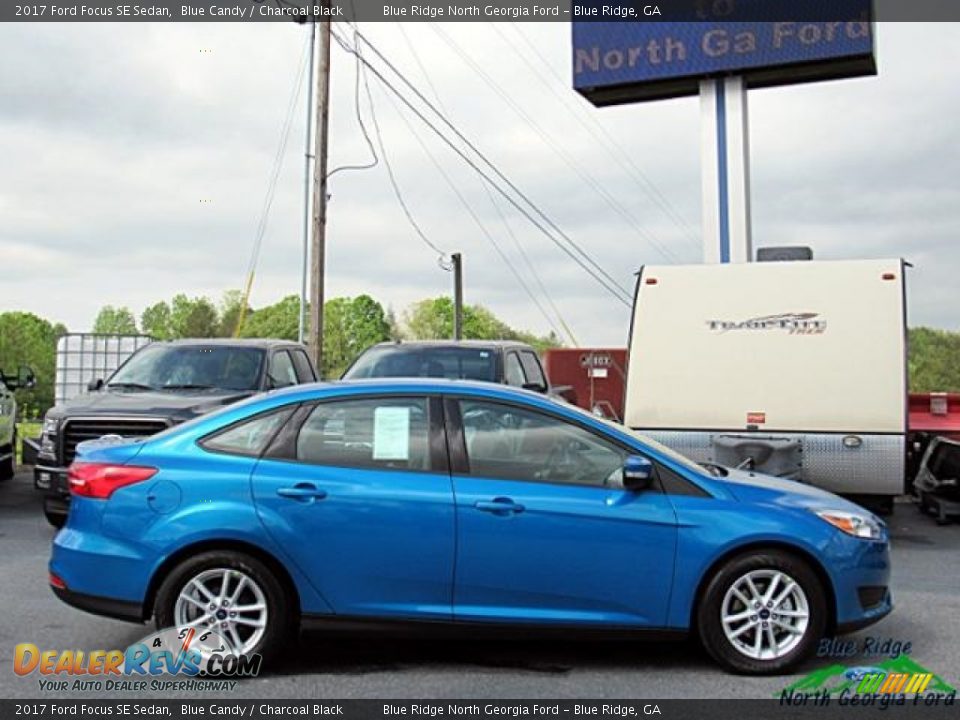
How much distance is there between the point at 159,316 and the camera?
97812mm

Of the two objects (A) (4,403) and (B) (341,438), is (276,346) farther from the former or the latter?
(B) (341,438)

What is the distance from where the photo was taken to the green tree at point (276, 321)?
92.7 m

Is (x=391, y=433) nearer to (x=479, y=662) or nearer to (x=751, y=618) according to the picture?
(x=479, y=662)

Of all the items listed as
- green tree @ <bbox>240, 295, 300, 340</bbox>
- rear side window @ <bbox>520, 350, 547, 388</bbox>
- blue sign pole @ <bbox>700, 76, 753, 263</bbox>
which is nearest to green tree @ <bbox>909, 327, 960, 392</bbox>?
blue sign pole @ <bbox>700, 76, 753, 263</bbox>

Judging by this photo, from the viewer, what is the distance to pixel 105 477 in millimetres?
5211

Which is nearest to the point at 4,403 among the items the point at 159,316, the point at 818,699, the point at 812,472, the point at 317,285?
the point at 317,285

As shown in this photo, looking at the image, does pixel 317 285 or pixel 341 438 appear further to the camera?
pixel 317 285

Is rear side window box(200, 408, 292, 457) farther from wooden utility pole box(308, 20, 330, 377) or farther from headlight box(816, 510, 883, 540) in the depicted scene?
wooden utility pole box(308, 20, 330, 377)

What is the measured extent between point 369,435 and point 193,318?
296ft

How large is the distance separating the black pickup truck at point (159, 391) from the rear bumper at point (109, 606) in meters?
3.66

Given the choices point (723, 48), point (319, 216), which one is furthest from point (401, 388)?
point (723, 48)

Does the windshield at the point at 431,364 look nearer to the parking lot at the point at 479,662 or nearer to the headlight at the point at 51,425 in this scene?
the headlight at the point at 51,425

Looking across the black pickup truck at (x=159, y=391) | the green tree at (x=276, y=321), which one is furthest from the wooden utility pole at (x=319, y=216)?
the green tree at (x=276, y=321)

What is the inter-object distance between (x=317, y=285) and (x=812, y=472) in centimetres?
1078
